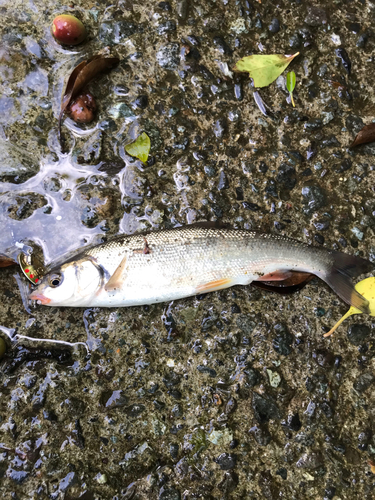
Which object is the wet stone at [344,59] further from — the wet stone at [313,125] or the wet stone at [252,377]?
the wet stone at [252,377]

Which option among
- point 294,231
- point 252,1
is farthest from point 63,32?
point 294,231

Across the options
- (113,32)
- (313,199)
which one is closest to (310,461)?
(313,199)

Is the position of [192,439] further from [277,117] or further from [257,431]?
→ [277,117]

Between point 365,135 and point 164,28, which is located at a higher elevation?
point 164,28

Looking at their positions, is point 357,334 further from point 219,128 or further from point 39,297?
point 39,297

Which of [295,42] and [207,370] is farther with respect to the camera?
[295,42]

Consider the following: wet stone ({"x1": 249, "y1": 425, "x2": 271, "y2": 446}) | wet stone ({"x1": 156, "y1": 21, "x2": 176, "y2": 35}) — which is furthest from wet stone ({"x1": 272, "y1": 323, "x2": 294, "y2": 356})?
wet stone ({"x1": 156, "y1": 21, "x2": 176, "y2": 35})

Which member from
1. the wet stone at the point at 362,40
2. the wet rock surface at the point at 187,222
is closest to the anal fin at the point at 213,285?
the wet rock surface at the point at 187,222
